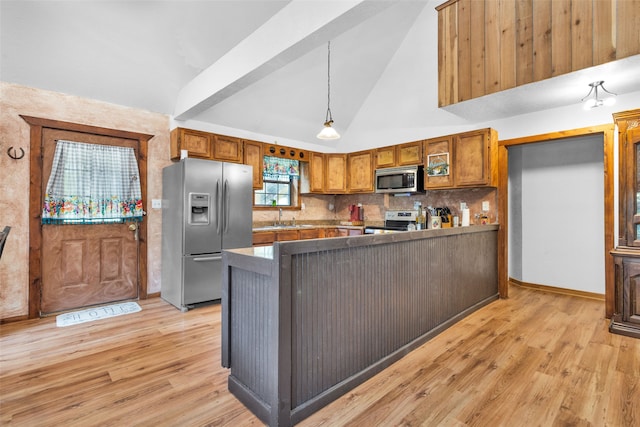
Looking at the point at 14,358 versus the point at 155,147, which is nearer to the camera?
the point at 14,358

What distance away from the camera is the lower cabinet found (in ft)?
9.53

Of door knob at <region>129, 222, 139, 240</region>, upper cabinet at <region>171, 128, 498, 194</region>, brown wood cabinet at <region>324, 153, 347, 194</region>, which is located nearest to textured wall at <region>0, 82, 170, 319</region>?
door knob at <region>129, 222, 139, 240</region>

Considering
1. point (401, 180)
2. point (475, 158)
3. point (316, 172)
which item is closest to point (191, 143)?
point (316, 172)

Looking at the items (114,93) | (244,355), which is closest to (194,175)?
(114,93)

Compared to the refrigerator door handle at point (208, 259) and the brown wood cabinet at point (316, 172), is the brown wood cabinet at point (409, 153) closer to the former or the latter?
the brown wood cabinet at point (316, 172)

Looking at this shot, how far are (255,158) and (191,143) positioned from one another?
1011 mm

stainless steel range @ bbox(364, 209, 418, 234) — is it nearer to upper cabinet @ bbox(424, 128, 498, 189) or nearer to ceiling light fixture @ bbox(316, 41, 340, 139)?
upper cabinet @ bbox(424, 128, 498, 189)

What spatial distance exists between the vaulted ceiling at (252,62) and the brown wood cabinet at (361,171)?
→ 537 millimetres

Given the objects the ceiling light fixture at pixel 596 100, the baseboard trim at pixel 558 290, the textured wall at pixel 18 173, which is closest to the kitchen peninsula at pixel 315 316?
Answer: the ceiling light fixture at pixel 596 100

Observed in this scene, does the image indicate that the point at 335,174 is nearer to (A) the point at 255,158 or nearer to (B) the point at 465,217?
(A) the point at 255,158

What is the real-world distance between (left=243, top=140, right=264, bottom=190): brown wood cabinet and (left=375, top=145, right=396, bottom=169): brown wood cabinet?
1.95 meters

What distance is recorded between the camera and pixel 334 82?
480 cm

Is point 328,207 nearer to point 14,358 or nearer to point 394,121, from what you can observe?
point 394,121

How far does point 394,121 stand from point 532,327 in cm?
352
